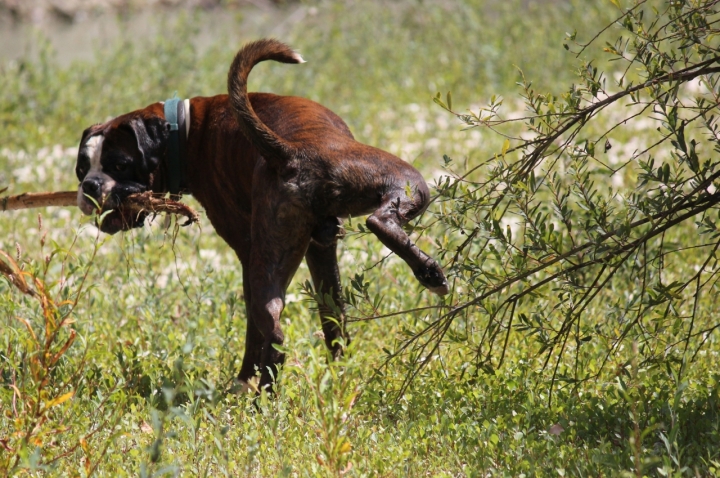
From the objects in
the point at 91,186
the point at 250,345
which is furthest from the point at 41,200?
the point at 250,345

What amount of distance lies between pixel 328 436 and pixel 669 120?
1664 mm

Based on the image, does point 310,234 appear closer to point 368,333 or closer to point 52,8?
point 368,333

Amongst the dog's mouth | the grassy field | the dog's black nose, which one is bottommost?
the grassy field

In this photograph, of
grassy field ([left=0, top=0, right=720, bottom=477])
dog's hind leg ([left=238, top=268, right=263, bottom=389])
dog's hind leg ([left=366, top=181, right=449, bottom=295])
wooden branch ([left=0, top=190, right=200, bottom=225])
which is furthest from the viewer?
dog's hind leg ([left=238, top=268, right=263, bottom=389])

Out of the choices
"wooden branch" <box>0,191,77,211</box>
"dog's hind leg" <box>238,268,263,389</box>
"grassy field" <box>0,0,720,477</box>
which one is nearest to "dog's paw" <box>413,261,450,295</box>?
"grassy field" <box>0,0,720,477</box>

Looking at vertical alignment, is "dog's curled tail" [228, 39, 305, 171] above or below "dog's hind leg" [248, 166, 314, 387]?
above

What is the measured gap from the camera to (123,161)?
4562 millimetres

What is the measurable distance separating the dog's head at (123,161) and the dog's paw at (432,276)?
5.36 feet

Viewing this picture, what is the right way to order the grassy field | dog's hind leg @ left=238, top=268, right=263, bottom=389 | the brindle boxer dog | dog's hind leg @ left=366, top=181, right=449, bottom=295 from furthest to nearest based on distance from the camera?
1. dog's hind leg @ left=238, top=268, right=263, bottom=389
2. the brindle boxer dog
3. dog's hind leg @ left=366, top=181, right=449, bottom=295
4. the grassy field

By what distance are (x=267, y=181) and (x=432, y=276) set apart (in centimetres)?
88

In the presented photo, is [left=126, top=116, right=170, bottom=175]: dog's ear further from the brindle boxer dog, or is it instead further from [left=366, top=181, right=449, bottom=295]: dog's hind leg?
[left=366, top=181, right=449, bottom=295]: dog's hind leg

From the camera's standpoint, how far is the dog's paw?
11.6 feet

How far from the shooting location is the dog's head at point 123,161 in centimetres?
452

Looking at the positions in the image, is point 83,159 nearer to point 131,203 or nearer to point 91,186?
point 91,186
